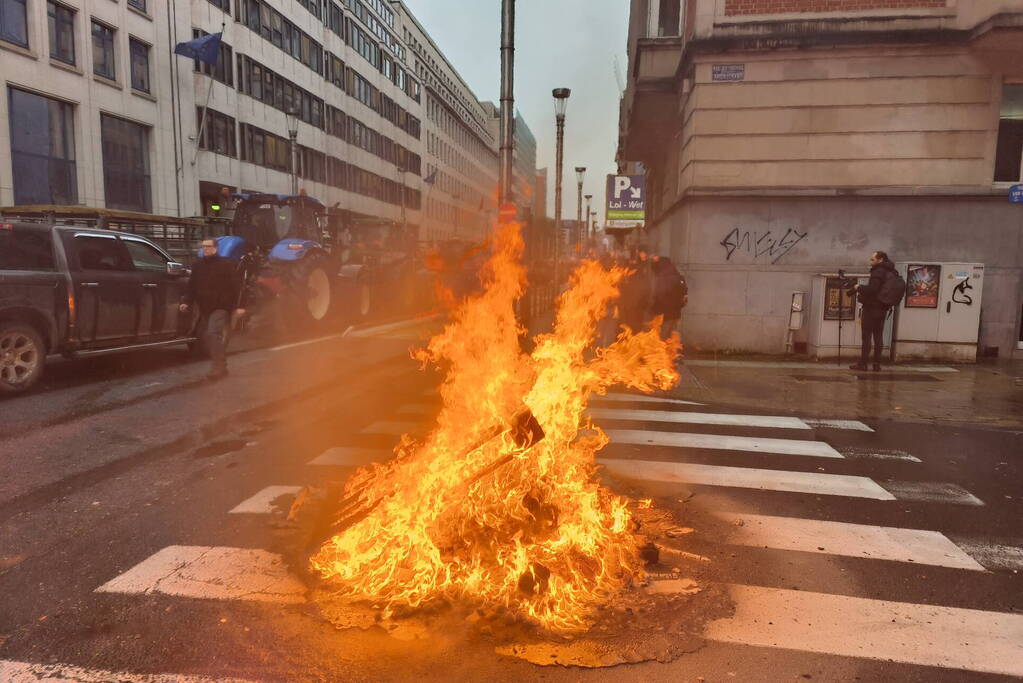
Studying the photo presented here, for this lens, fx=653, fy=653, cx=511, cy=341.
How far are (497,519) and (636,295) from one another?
7964mm

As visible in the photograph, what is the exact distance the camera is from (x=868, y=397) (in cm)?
911

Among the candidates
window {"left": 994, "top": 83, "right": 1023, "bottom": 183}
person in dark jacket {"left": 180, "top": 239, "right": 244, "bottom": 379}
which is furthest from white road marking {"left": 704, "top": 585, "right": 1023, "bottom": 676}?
window {"left": 994, "top": 83, "right": 1023, "bottom": 183}

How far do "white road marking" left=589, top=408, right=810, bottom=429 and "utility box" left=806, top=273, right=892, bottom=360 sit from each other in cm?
535

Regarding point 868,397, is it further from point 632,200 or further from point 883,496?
point 632,200

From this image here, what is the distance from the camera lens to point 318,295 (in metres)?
15.8

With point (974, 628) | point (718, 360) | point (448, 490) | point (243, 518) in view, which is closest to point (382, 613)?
point (448, 490)

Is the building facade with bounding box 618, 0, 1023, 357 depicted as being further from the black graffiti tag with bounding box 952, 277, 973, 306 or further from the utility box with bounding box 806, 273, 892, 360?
the black graffiti tag with bounding box 952, 277, 973, 306

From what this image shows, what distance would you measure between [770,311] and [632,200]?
268 inches

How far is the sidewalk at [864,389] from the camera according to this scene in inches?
325

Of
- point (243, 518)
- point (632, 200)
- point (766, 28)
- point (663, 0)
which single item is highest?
point (663, 0)

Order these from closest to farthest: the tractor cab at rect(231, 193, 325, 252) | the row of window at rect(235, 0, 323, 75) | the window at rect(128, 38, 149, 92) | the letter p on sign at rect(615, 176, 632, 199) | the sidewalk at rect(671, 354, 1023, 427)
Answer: the sidewalk at rect(671, 354, 1023, 427) → the tractor cab at rect(231, 193, 325, 252) → the letter p on sign at rect(615, 176, 632, 199) → the window at rect(128, 38, 149, 92) → the row of window at rect(235, 0, 323, 75)

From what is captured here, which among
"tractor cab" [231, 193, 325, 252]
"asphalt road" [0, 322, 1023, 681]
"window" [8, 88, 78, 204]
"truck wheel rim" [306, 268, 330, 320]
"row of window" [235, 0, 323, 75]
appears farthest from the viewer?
"row of window" [235, 0, 323, 75]

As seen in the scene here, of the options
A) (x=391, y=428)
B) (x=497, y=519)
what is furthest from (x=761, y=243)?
(x=497, y=519)

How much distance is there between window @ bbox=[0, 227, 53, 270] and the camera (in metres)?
7.98
